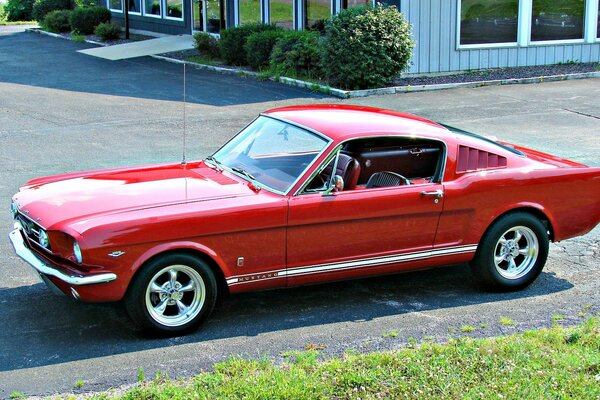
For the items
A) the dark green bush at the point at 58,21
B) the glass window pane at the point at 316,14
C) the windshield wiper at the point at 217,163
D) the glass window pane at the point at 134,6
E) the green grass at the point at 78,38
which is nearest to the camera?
the windshield wiper at the point at 217,163

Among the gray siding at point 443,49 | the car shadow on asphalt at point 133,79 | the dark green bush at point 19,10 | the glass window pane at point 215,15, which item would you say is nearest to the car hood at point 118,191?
the car shadow on asphalt at point 133,79

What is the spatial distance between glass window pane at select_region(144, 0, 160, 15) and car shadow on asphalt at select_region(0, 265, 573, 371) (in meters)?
24.8

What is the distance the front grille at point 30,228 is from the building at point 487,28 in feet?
45.0

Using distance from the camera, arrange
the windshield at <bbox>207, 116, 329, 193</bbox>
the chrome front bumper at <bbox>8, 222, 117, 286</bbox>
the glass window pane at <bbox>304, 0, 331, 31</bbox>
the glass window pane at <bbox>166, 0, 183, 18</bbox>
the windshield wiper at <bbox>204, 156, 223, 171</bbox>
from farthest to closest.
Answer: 1. the glass window pane at <bbox>166, 0, 183, 18</bbox>
2. the glass window pane at <bbox>304, 0, 331, 31</bbox>
3. the windshield wiper at <bbox>204, 156, 223, 171</bbox>
4. the windshield at <bbox>207, 116, 329, 193</bbox>
5. the chrome front bumper at <bbox>8, 222, 117, 286</bbox>

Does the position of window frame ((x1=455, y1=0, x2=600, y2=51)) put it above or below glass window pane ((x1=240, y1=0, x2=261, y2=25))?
below

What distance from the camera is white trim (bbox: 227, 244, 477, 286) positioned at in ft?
21.2

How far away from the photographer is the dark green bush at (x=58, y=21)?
3325 cm

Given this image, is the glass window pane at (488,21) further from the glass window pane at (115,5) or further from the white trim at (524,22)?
the glass window pane at (115,5)

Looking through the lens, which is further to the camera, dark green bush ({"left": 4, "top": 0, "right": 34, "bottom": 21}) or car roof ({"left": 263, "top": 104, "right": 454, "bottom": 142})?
dark green bush ({"left": 4, "top": 0, "right": 34, "bottom": 21})

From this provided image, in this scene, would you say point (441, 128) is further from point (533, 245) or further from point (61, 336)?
point (61, 336)

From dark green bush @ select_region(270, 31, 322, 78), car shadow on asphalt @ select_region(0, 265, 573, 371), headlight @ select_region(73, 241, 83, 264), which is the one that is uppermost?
dark green bush @ select_region(270, 31, 322, 78)

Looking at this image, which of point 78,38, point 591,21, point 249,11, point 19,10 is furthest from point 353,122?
point 19,10

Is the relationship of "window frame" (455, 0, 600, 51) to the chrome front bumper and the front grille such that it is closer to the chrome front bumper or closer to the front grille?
the front grille

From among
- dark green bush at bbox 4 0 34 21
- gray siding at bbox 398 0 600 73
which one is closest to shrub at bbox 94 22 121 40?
gray siding at bbox 398 0 600 73
